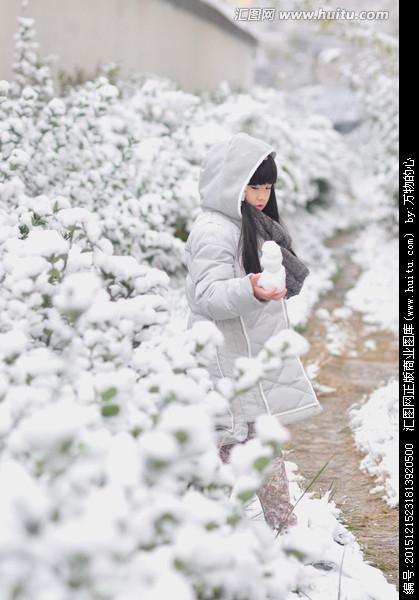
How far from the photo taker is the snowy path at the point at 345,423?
3.43m

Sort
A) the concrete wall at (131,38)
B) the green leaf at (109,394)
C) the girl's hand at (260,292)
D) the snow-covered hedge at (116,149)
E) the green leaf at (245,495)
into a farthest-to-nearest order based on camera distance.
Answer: the concrete wall at (131,38)
the snow-covered hedge at (116,149)
the girl's hand at (260,292)
the green leaf at (109,394)
the green leaf at (245,495)

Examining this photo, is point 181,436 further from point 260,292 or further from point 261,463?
point 260,292

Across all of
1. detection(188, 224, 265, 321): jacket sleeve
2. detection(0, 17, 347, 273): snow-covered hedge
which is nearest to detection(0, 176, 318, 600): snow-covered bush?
detection(188, 224, 265, 321): jacket sleeve

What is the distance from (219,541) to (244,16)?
4920 millimetres

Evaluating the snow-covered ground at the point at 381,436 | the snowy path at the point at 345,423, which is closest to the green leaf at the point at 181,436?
the snowy path at the point at 345,423

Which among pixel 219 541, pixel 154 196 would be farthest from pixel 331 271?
pixel 219 541

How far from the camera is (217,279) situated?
285 cm

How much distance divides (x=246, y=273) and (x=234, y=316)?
20 centimetres

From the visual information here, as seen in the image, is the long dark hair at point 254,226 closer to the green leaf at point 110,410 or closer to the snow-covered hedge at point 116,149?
the green leaf at point 110,410

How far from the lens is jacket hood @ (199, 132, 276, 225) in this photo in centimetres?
296

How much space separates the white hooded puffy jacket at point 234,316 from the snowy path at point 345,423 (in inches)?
26.3

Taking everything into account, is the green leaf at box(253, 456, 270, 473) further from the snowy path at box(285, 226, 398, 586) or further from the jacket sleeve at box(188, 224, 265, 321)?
the snowy path at box(285, 226, 398, 586)

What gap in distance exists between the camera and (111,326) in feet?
7.38

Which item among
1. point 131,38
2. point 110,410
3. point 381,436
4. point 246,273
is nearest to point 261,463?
point 110,410
